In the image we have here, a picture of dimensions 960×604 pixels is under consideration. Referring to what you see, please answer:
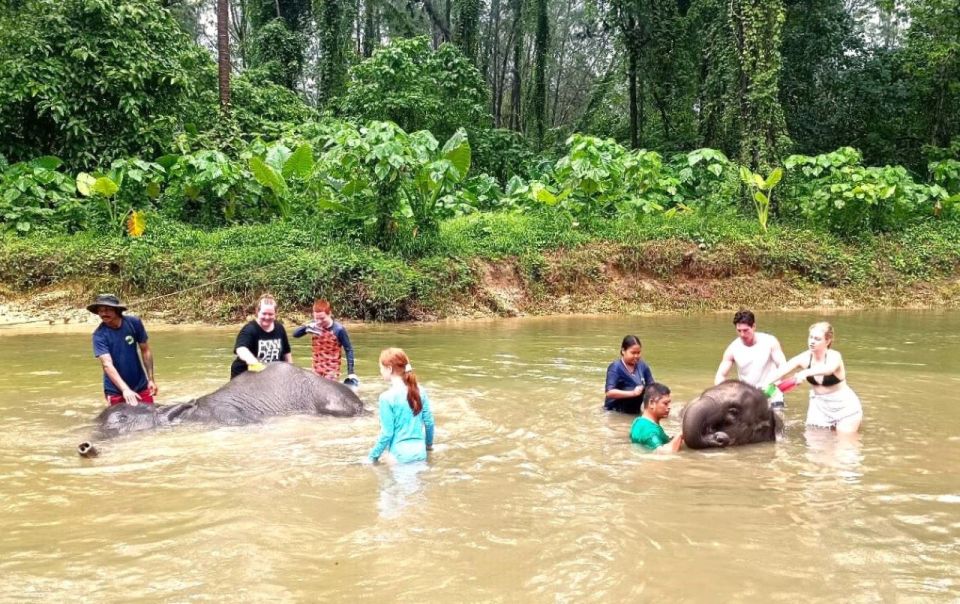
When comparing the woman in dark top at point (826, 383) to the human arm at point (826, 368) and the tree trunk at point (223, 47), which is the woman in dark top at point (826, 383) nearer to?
the human arm at point (826, 368)

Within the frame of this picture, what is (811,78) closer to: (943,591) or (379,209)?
A: (379,209)

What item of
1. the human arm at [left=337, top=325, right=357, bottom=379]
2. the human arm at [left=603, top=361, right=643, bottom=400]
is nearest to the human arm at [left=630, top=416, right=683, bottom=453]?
the human arm at [left=603, top=361, right=643, bottom=400]

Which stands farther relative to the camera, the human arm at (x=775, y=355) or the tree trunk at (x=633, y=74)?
the tree trunk at (x=633, y=74)

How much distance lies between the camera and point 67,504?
4.62 metres

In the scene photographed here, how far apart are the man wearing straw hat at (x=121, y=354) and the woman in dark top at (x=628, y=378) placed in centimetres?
386

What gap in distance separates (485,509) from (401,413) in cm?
99

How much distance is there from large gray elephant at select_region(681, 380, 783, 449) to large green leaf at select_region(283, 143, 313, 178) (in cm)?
1050

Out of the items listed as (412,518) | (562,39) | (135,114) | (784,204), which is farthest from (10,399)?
(562,39)

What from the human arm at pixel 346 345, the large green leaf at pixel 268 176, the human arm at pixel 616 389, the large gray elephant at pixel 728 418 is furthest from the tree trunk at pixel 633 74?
the large gray elephant at pixel 728 418

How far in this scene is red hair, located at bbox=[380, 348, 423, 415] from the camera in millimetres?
5062

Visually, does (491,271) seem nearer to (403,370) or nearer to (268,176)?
(268,176)

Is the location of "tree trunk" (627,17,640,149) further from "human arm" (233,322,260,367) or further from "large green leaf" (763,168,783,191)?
"human arm" (233,322,260,367)

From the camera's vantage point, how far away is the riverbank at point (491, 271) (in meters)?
13.4

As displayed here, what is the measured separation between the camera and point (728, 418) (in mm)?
6016
